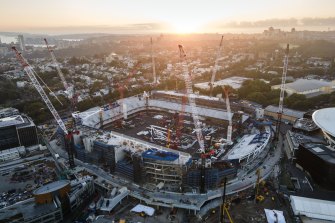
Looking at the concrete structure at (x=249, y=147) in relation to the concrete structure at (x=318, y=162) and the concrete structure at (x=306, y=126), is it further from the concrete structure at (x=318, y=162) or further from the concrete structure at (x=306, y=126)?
the concrete structure at (x=318, y=162)

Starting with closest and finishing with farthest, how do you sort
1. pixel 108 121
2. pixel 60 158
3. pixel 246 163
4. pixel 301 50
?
pixel 246 163, pixel 60 158, pixel 108 121, pixel 301 50

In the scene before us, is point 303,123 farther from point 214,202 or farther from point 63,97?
point 63,97

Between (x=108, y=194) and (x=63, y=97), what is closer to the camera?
(x=108, y=194)

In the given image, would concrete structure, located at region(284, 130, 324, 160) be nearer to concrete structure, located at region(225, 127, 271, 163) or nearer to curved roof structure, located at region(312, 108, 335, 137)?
curved roof structure, located at region(312, 108, 335, 137)

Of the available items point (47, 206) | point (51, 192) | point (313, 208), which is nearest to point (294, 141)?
point (313, 208)

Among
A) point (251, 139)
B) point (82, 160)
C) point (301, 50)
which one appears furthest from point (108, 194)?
point (301, 50)

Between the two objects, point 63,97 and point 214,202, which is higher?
point 63,97

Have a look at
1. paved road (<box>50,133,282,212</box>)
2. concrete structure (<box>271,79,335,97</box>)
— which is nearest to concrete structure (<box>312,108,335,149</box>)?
paved road (<box>50,133,282,212</box>)
